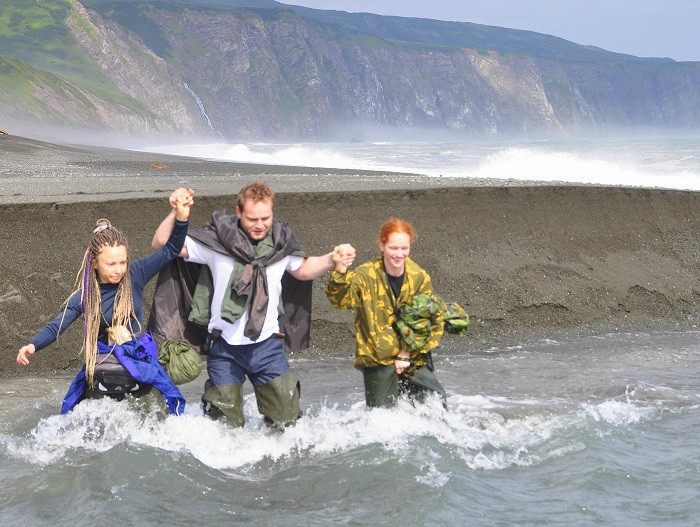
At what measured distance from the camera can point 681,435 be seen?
6660 millimetres

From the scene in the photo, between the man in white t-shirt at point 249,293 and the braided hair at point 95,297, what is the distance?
286 millimetres

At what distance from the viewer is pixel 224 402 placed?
571 centimetres

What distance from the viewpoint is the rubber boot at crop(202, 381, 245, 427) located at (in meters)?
5.70

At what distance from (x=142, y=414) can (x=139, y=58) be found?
126584 millimetres

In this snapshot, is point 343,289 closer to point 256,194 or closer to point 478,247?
point 256,194

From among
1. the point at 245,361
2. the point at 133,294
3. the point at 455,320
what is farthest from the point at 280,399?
the point at 455,320

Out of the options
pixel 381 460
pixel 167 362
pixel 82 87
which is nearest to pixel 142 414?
pixel 167 362

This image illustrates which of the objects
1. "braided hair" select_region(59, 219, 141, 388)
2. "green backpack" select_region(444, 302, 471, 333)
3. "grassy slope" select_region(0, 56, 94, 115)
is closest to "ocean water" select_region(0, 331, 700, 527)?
"braided hair" select_region(59, 219, 141, 388)

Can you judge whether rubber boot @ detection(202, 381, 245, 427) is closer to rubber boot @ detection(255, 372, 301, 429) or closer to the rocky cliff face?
rubber boot @ detection(255, 372, 301, 429)

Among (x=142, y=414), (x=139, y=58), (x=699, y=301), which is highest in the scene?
(x=139, y=58)

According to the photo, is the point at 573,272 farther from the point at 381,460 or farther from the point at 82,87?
the point at 82,87

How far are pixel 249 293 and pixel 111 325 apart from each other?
76 centimetres

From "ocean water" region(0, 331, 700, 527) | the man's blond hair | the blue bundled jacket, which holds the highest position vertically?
the man's blond hair

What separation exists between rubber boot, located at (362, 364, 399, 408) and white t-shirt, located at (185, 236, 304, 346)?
66 centimetres
